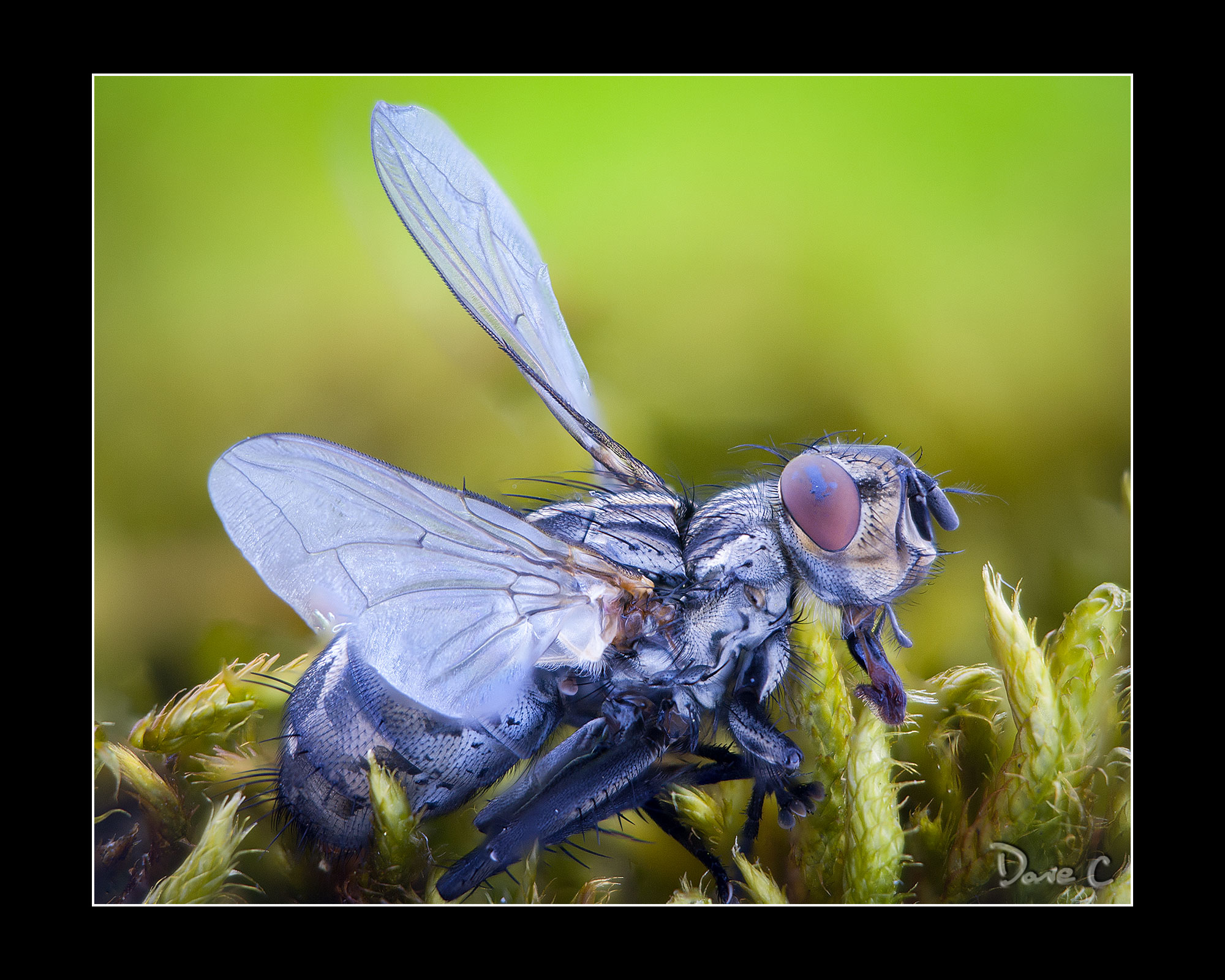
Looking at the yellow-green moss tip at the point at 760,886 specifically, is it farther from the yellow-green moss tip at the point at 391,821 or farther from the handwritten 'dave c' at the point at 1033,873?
the yellow-green moss tip at the point at 391,821

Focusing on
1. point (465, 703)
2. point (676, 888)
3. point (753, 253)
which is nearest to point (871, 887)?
point (676, 888)

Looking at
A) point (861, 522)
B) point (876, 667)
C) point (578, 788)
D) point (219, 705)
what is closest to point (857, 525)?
point (861, 522)

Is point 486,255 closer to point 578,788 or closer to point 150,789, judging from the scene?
point 578,788

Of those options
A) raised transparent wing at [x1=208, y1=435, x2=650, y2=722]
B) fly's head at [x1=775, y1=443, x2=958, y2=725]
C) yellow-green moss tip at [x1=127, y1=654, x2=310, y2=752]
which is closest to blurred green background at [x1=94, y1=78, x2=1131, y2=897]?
yellow-green moss tip at [x1=127, y1=654, x2=310, y2=752]

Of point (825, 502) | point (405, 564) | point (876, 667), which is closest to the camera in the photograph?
point (405, 564)

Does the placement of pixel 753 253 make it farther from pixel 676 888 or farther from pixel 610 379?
pixel 676 888

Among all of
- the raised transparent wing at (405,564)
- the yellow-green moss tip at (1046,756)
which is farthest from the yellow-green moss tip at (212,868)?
the yellow-green moss tip at (1046,756)
